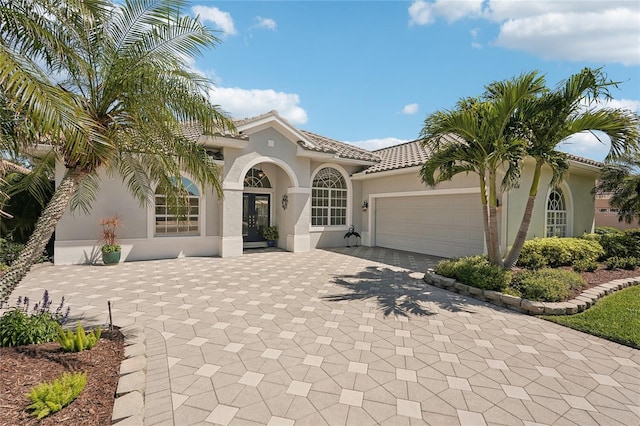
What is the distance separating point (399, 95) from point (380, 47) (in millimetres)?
2619

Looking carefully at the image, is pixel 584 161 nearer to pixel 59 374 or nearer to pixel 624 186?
pixel 624 186

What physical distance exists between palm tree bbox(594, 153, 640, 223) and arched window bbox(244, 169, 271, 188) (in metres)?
15.7

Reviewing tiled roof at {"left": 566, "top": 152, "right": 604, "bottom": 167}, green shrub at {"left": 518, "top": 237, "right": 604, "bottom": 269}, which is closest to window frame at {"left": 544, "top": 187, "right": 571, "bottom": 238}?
tiled roof at {"left": 566, "top": 152, "right": 604, "bottom": 167}

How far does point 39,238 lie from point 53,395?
8.95ft

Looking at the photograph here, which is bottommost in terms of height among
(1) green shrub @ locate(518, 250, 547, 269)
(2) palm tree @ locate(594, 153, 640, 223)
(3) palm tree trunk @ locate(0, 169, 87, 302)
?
(1) green shrub @ locate(518, 250, 547, 269)

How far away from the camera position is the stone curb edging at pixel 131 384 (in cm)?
320

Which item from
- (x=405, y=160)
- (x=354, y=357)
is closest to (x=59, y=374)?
(x=354, y=357)

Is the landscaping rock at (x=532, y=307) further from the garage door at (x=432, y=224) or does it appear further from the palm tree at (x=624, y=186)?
the palm tree at (x=624, y=186)

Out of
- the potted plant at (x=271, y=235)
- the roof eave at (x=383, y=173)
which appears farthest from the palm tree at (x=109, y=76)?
the potted plant at (x=271, y=235)

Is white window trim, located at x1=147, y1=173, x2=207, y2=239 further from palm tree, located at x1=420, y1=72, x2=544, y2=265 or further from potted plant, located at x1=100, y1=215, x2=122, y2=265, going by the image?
palm tree, located at x1=420, y1=72, x2=544, y2=265

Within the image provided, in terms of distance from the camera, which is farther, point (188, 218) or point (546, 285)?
point (188, 218)

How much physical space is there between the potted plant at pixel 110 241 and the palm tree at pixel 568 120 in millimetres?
13823

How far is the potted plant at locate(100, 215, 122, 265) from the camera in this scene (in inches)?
447

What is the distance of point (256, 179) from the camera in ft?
54.8
